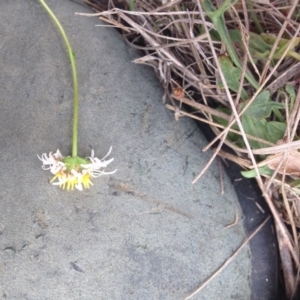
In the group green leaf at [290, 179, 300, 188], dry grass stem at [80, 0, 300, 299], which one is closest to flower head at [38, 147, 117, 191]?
dry grass stem at [80, 0, 300, 299]

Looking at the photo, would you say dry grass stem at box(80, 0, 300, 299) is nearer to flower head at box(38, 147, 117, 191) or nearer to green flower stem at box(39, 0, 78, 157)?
green flower stem at box(39, 0, 78, 157)

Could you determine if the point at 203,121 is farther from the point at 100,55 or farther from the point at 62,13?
the point at 62,13

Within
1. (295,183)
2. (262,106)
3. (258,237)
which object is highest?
(262,106)

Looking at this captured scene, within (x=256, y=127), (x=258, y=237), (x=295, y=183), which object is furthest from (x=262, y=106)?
(x=258, y=237)

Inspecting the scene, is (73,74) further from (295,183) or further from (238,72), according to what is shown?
(295,183)

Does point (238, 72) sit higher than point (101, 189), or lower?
higher

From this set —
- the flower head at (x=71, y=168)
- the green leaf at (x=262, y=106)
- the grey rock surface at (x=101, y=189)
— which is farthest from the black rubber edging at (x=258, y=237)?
the flower head at (x=71, y=168)
